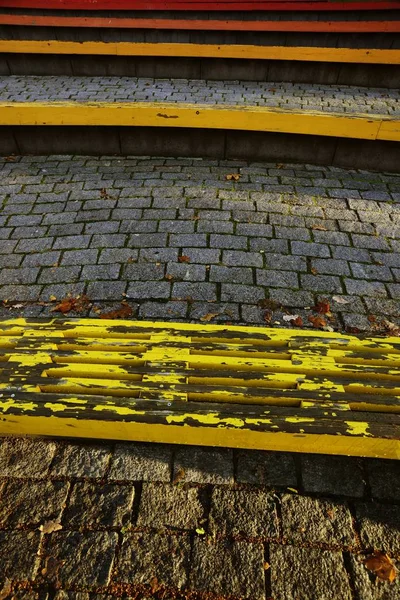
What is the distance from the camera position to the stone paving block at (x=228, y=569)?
1.75 meters

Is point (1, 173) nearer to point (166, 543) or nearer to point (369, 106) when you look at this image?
point (166, 543)

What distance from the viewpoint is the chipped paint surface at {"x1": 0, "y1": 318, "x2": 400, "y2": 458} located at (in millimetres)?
2016

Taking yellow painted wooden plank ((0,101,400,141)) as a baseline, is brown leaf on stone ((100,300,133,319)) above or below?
below

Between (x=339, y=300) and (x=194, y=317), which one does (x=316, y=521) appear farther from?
(x=339, y=300)

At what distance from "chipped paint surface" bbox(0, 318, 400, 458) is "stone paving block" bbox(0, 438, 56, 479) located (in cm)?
18

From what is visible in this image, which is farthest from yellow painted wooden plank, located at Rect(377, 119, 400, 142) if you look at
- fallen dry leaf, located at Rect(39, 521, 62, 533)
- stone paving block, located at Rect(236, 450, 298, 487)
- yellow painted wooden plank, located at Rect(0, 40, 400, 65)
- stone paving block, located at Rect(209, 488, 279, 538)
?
fallen dry leaf, located at Rect(39, 521, 62, 533)

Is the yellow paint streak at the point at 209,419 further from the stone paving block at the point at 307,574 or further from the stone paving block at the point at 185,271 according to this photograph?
the stone paving block at the point at 185,271

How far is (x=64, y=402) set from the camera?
211 centimetres

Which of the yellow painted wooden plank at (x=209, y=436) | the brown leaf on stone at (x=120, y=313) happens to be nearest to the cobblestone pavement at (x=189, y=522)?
the yellow painted wooden plank at (x=209, y=436)

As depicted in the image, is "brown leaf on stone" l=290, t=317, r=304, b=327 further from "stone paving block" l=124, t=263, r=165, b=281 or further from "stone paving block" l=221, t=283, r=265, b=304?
"stone paving block" l=124, t=263, r=165, b=281

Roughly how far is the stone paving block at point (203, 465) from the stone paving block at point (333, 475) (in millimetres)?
425

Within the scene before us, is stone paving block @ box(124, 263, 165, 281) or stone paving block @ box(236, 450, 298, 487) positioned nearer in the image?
stone paving block @ box(236, 450, 298, 487)

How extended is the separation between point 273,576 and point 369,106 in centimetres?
723

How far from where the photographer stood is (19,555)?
186cm
